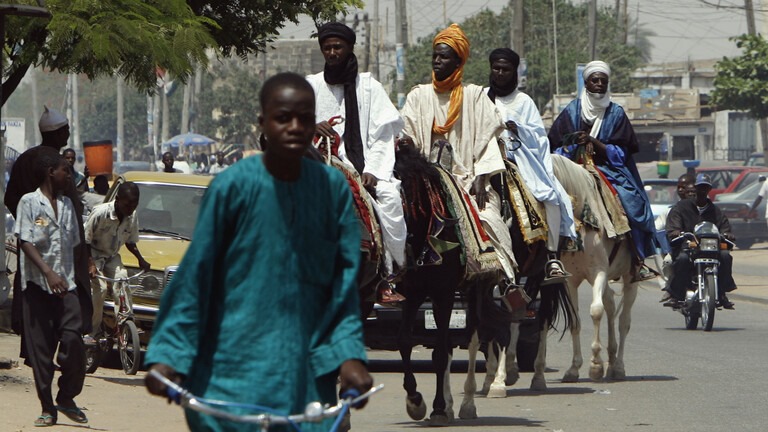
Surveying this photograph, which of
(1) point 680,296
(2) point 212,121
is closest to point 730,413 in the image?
(1) point 680,296

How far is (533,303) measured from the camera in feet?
42.3

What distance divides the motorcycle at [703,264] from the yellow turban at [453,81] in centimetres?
825

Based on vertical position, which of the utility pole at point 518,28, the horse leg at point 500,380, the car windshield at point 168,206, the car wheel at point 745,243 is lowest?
the car wheel at point 745,243

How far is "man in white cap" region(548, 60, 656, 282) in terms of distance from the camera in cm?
1332

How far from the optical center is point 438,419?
9867mm

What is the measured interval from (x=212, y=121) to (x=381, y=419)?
9603cm

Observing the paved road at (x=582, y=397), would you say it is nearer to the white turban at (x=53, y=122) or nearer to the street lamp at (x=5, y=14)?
the street lamp at (x=5, y=14)

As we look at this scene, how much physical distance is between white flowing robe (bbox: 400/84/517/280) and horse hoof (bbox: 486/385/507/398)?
1.50 meters

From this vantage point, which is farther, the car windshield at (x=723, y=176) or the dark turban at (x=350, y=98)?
the car windshield at (x=723, y=176)

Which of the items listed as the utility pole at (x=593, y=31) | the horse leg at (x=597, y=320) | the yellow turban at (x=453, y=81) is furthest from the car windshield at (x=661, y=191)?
the yellow turban at (x=453, y=81)

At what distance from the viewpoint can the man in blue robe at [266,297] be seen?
Answer: 450cm

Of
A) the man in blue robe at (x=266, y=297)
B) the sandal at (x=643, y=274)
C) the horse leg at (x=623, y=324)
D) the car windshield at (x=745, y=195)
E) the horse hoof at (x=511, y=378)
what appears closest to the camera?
the man in blue robe at (x=266, y=297)

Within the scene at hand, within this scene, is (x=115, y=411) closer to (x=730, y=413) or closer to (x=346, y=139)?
(x=346, y=139)

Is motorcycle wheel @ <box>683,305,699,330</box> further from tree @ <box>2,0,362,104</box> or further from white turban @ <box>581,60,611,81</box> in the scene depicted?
tree @ <box>2,0,362,104</box>
